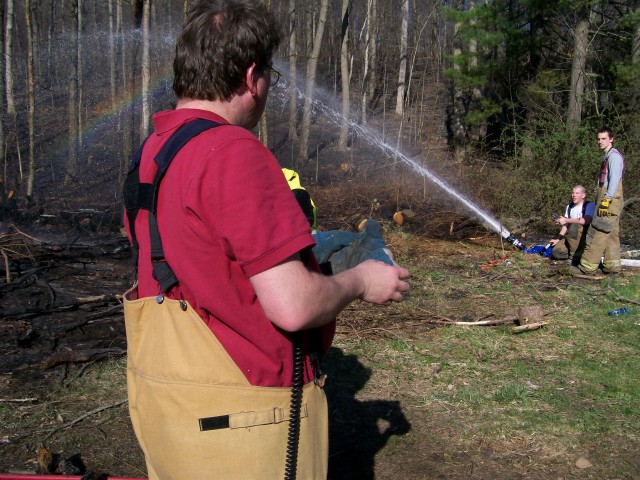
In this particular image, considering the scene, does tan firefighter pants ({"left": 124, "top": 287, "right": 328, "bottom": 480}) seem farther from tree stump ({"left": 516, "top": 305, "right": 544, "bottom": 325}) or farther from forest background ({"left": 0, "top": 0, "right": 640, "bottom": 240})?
forest background ({"left": 0, "top": 0, "right": 640, "bottom": 240})

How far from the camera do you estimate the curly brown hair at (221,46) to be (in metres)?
1.50

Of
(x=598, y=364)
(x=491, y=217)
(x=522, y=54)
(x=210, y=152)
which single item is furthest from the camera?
(x=522, y=54)

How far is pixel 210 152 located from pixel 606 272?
8.64 metres

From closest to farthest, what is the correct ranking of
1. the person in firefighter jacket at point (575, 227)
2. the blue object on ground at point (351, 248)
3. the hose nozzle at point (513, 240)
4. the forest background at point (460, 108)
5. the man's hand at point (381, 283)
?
1. the man's hand at point (381, 283)
2. the blue object on ground at point (351, 248)
3. the person in firefighter jacket at point (575, 227)
4. the hose nozzle at point (513, 240)
5. the forest background at point (460, 108)

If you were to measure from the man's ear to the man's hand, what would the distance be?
0.51 metres

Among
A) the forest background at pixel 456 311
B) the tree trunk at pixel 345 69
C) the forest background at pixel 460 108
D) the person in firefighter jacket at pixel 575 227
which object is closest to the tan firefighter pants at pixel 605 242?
the forest background at pixel 456 311

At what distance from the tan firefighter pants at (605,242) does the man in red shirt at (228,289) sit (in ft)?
25.9

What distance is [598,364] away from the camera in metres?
5.33

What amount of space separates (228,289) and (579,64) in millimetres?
16357

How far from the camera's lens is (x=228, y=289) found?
1.44 m

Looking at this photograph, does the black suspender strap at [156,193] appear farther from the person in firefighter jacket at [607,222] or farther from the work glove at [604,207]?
the work glove at [604,207]

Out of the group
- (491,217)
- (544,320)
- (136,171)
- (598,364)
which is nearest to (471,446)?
(598,364)

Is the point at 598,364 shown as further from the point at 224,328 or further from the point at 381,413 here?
the point at 224,328

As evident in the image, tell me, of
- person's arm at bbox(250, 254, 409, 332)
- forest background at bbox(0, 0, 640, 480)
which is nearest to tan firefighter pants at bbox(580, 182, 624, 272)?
forest background at bbox(0, 0, 640, 480)
